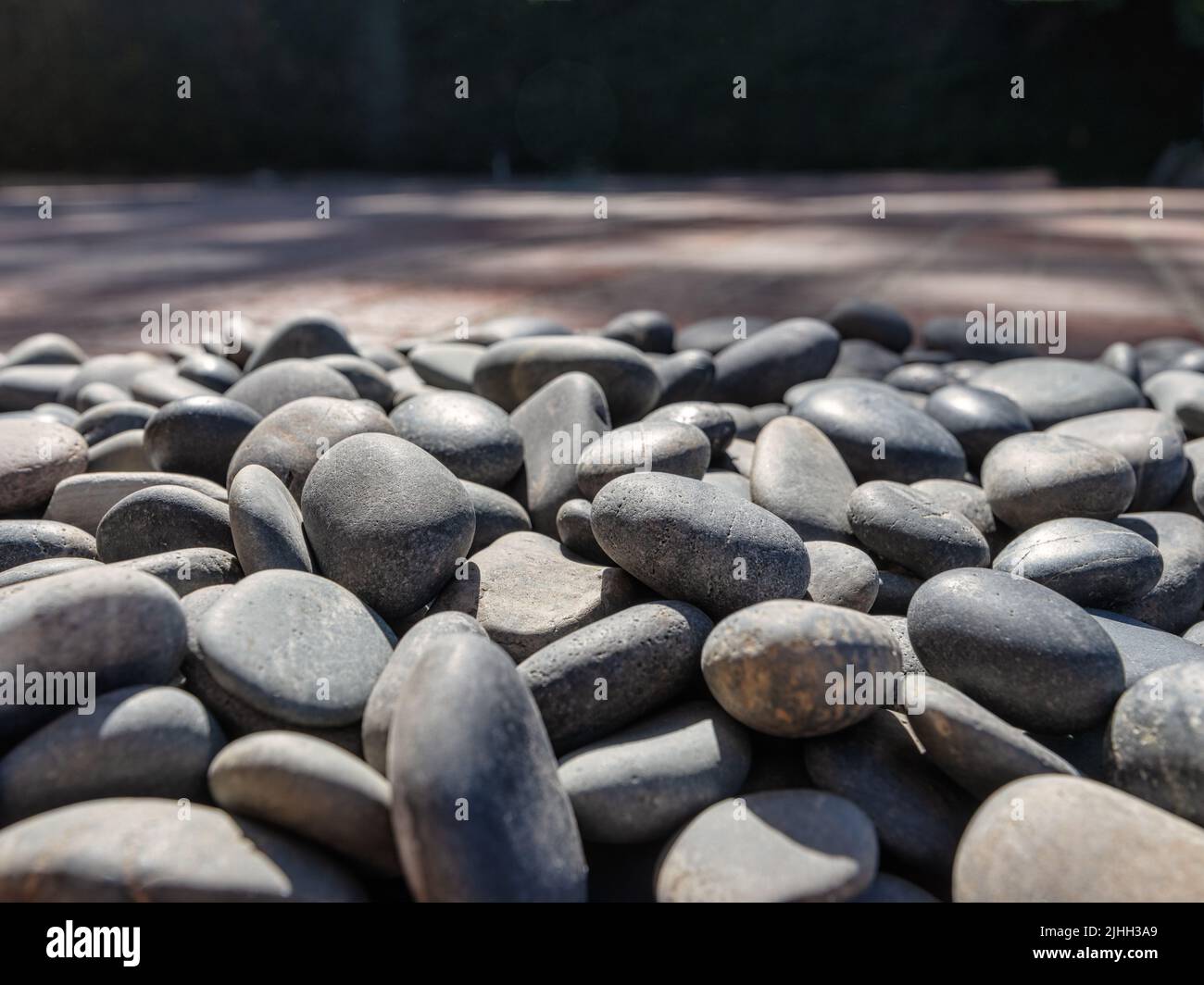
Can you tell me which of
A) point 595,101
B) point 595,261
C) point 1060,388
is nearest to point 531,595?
point 1060,388

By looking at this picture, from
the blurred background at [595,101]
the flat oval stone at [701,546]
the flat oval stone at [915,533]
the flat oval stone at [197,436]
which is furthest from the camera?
the blurred background at [595,101]

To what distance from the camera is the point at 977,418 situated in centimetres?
242

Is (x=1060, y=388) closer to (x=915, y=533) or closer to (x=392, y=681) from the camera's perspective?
(x=915, y=533)

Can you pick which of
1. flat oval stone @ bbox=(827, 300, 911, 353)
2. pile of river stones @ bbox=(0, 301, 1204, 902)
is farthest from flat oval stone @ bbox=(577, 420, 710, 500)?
flat oval stone @ bbox=(827, 300, 911, 353)

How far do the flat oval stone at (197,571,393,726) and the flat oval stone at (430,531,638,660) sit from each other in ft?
0.68

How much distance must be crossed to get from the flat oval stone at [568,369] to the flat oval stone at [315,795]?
4.56 ft

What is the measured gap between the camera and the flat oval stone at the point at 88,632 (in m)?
1.38

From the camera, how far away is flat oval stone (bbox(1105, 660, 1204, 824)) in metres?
1.31

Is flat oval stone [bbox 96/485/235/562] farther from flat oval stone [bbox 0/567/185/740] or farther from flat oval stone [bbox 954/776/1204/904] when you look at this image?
flat oval stone [bbox 954/776/1204/904]

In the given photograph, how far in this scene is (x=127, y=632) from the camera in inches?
55.1

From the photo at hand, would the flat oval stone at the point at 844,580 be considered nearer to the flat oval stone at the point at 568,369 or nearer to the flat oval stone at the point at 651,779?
the flat oval stone at the point at 651,779

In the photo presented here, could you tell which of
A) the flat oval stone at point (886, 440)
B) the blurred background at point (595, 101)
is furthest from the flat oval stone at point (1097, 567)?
the blurred background at point (595, 101)

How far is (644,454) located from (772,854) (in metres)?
0.90
